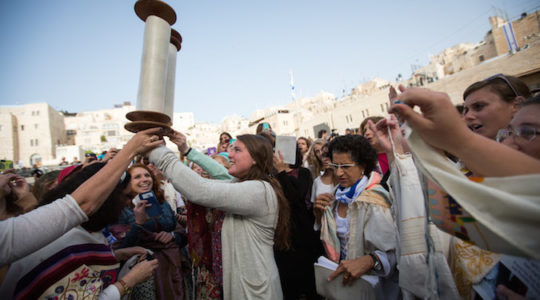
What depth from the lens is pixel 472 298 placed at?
1508mm

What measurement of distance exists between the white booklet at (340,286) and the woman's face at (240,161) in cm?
109

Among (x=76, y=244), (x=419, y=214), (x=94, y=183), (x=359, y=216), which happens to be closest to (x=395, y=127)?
(x=419, y=214)

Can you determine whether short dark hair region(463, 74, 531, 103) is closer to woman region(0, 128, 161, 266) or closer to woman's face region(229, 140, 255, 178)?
woman's face region(229, 140, 255, 178)

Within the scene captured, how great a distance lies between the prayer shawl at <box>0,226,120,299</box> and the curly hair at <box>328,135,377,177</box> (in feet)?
7.69

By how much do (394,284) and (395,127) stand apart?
1.55 metres

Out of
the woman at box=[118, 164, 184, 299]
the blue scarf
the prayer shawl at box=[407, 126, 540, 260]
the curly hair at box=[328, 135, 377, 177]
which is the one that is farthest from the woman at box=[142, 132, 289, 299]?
the prayer shawl at box=[407, 126, 540, 260]

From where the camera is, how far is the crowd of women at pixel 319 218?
935 mm

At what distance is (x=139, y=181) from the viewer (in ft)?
10.2

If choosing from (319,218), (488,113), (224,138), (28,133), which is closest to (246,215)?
(319,218)

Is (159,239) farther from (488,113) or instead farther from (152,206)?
(488,113)

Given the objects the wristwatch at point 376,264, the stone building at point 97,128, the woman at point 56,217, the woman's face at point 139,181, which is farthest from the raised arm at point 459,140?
the stone building at point 97,128

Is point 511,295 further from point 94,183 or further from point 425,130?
point 94,183

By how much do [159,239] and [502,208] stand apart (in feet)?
9.83

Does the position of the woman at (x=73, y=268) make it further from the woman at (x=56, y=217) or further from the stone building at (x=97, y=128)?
the stone building at (x=97, y=128)
